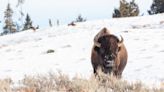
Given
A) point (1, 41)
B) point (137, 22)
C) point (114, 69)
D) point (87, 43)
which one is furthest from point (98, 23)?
point (114, 69)

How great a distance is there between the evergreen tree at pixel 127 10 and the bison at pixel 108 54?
208 ft

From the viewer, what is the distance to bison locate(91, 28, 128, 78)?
590 inches

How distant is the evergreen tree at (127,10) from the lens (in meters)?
81.4

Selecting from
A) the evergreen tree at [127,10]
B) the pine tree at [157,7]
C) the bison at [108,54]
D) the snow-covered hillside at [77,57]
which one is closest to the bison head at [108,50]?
the bison at [108,54]

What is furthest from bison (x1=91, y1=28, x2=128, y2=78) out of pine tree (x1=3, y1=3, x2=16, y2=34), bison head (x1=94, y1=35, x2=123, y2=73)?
pine tree (x1=3, y1=3, x2=16, y2=34)

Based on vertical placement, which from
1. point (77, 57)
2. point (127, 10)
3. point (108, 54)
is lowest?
point (127, 10)

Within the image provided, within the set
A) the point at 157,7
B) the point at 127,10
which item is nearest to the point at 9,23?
the point at 127,10

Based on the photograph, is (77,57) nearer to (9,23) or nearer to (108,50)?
(108,50)

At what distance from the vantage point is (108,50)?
15039mm

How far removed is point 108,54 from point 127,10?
68.2m

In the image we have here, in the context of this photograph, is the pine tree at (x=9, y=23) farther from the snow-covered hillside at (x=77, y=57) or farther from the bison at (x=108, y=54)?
the bison at (x=108, y=54)

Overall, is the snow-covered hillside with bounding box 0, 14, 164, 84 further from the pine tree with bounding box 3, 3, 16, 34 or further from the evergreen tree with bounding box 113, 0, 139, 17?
the pine tree with bounding box 3, 3, 16, 34

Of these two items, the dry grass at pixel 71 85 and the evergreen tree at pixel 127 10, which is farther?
the evergreen tree at pixel 127 10

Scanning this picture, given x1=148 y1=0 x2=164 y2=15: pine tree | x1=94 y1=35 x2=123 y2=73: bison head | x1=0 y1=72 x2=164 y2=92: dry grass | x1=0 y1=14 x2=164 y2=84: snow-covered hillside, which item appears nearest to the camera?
x1=0 y1=72 x2=164 y2=92: dry grass
